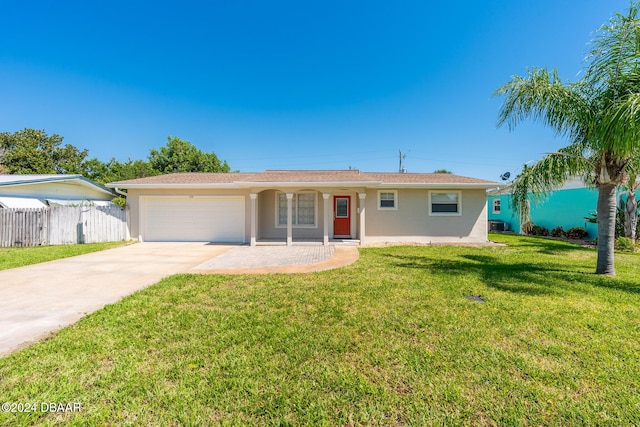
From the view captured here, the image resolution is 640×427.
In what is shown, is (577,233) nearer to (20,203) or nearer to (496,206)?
(496,206)

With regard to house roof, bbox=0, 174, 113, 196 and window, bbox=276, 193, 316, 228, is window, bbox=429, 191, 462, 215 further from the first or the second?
house roof, bbox=0, 174, 113, 196

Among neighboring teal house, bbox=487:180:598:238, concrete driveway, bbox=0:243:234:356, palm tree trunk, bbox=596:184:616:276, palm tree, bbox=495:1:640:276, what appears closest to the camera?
concrete driveway, bbox=0:243:234:356

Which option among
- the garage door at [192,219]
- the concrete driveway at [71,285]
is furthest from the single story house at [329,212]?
the concrete driveway at [71,285]

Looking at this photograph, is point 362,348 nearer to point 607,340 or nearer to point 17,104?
point 607,340

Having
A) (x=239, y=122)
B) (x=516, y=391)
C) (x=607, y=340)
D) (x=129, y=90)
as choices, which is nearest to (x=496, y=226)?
(x=607, y=340)

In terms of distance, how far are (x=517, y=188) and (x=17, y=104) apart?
34049 mm

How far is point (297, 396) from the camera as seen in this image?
2219 millimetres

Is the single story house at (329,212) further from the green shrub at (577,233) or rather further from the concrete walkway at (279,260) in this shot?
the green shrub at (577,233)

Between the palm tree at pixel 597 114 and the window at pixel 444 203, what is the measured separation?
4534 mm

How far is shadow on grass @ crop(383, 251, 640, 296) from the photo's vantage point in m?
5.29

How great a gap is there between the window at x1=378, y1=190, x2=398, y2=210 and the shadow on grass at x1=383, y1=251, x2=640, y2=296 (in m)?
3.73

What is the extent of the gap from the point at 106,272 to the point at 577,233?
811 inches

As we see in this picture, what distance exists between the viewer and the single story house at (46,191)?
39.9 ft

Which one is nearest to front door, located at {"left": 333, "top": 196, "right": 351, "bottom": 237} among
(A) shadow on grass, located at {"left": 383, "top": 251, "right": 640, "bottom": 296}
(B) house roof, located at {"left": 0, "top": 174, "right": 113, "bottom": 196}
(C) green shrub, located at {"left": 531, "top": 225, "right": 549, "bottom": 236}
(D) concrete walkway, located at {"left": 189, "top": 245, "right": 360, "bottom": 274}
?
(D) concrete walkway, located at {"left": 189, "top": 245, "right": 360, "bottom": 274}
